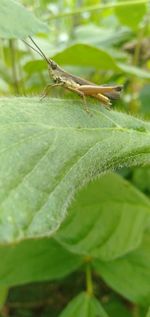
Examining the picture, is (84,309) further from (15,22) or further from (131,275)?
(15,22)

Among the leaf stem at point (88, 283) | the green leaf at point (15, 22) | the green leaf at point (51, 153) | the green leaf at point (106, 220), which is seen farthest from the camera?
the leaf stem at point (88, 283)

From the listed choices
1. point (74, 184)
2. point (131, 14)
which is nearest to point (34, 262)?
point (74, 184)

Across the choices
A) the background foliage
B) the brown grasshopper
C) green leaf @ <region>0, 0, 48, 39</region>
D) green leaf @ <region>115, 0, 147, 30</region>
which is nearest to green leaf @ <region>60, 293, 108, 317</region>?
the background foliage

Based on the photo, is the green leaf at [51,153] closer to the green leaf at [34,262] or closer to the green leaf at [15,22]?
the green leaf at [15,22]

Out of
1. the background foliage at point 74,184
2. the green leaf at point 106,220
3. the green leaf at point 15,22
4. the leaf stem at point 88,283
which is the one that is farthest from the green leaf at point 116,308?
the green leaf at point 15,22

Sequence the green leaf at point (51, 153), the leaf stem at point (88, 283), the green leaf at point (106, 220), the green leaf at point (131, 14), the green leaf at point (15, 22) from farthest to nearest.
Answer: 1. the green leaf at point (131, 14)
2. the leaf stem at point (88, 283)
3. the green leaf at point (106, 220)
4. the green leaf at point (15, 22)
5. the green leaf at point (51, 153)

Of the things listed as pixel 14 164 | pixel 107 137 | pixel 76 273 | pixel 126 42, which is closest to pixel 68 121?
pixel 107 137

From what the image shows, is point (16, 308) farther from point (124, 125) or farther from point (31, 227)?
point (31, 227)
